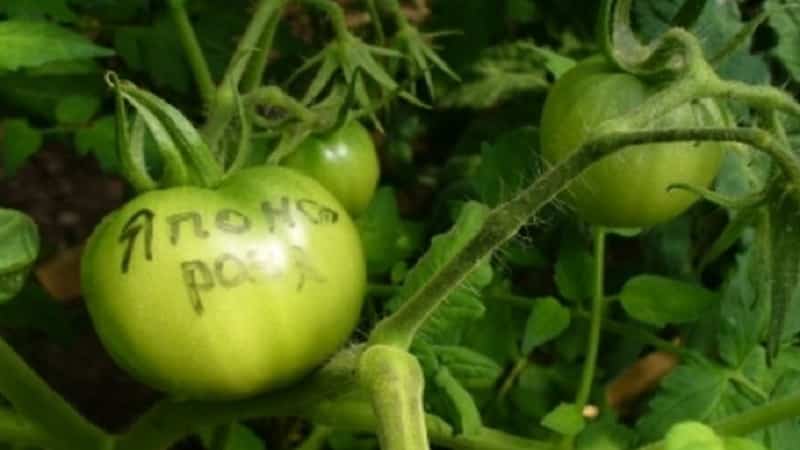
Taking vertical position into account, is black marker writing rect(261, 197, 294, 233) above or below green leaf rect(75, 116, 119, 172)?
above

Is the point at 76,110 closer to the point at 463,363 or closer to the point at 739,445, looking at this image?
the point at 463,363

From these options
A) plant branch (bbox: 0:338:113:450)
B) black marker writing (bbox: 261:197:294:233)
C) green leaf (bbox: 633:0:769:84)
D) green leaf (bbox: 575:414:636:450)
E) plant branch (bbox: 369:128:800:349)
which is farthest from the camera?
green leaf (bbox: 633:0:769:84)

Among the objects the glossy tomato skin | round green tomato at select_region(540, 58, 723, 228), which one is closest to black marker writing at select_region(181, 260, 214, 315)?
the glossy tomato skin

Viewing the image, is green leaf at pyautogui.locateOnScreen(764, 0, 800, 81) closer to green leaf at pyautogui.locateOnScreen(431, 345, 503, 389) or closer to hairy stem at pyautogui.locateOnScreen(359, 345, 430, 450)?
green leaf at pyautogui.locateOnScreen(431, 345, 503, 389)

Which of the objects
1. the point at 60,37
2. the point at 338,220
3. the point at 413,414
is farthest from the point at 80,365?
the point at 413,414

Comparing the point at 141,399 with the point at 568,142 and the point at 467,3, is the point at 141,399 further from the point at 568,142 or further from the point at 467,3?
the point at 568,142

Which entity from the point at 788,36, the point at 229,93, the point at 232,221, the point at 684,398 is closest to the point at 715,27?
the point at 788,36
